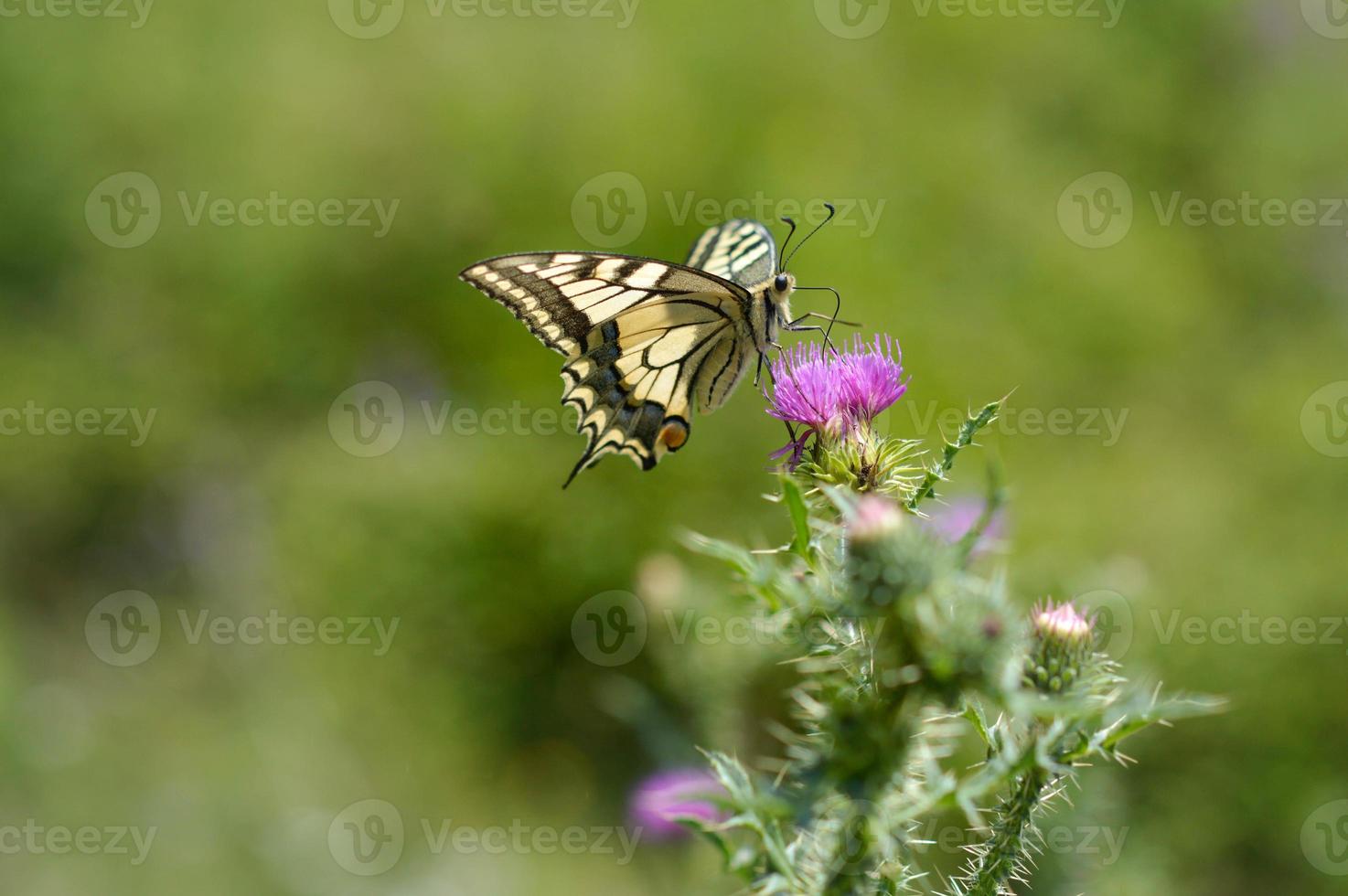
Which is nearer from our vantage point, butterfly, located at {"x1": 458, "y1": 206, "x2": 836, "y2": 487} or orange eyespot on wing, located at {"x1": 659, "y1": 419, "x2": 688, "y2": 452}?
butterfly, located at {"x1": 458, "y1": 206, "x2": 836, "y2": 487}

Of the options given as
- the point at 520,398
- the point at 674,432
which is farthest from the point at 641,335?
the point at 520,398

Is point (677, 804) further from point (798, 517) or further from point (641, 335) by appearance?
point (641, 335)

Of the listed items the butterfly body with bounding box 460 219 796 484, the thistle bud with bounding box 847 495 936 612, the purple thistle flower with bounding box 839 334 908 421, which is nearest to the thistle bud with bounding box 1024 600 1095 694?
the thistle bud with bounding box 847 495 936 612

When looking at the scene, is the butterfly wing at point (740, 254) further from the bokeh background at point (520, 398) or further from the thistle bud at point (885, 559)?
the bokeh background at point (520, 398)

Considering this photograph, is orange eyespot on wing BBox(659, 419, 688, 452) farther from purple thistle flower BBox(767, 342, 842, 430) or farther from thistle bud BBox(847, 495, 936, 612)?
thistle bud BBox(847, 495, 936, 612)

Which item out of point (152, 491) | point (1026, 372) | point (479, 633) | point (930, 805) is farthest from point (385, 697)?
point (930, 805)

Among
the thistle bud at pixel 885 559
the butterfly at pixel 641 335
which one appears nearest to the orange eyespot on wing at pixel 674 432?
the butterfly at pixel 641 335
